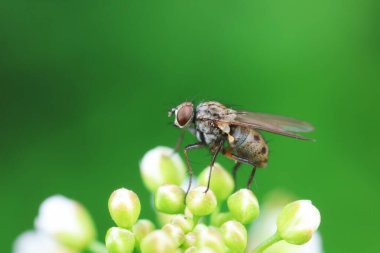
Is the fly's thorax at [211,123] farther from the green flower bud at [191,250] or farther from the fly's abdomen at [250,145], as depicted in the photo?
the green flower bud at [191,250]

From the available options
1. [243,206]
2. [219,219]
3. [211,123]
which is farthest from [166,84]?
[243,206]

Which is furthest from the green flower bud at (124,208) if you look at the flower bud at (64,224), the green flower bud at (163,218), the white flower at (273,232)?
the white flower at (273,232)

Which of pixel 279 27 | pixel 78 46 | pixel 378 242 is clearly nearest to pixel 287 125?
pixel 378 242

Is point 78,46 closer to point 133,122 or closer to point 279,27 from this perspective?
point 133,122

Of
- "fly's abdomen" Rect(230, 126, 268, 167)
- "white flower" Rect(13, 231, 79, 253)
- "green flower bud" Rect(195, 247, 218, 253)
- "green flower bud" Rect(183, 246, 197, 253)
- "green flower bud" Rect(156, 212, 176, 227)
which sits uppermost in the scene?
"fly's abdomen" Rect(230, 126, 268, 167)

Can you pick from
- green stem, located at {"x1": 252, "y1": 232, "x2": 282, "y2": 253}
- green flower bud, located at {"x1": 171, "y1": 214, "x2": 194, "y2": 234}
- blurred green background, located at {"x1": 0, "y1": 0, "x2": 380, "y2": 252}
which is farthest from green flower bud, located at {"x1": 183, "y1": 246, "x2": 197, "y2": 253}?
blurred green background, located at {"x1": 0, "y1": 0, "x2": 380, "y2": 252}

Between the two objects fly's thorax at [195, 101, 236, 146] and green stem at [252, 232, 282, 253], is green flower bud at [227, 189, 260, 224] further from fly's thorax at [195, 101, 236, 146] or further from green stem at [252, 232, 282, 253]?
fly's thorax at [195, 101, 236, 146]
